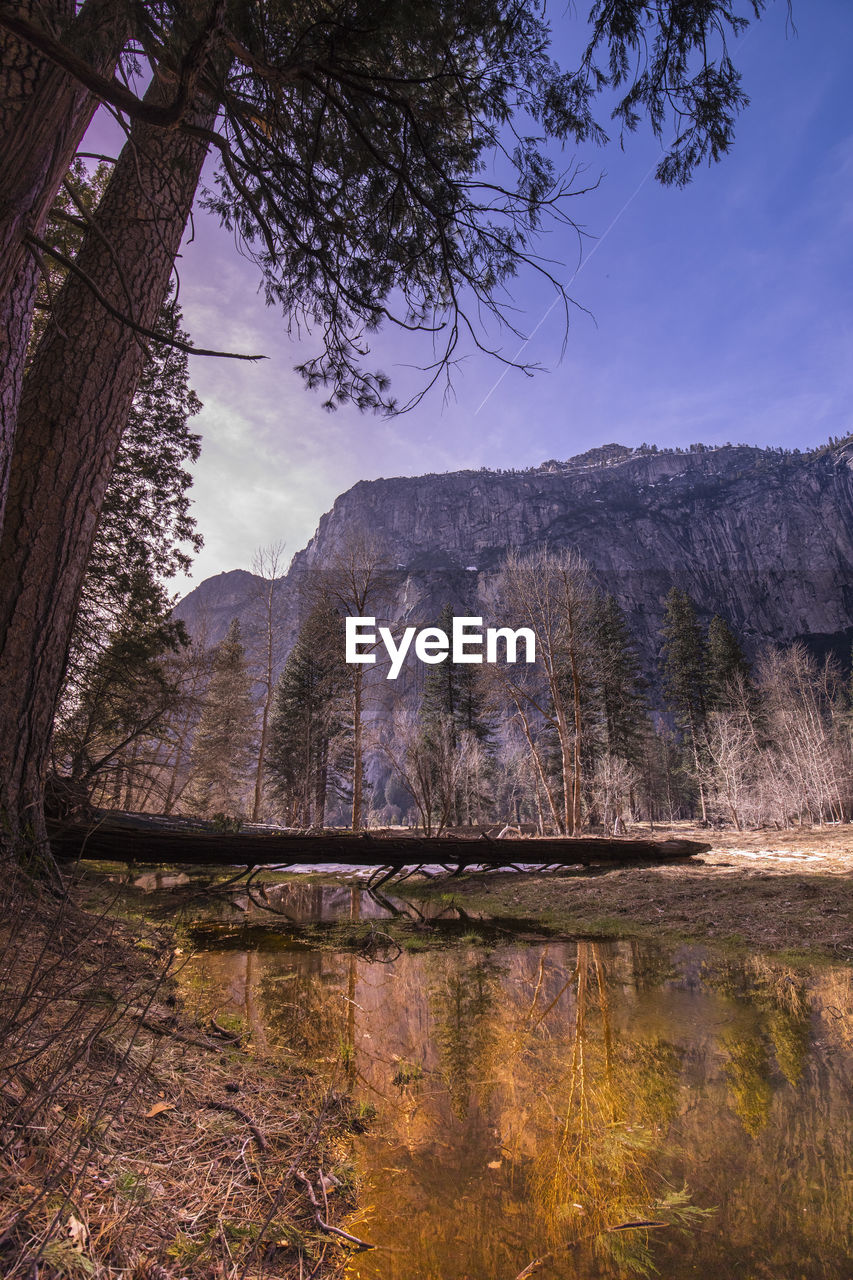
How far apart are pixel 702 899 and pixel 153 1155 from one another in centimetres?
588

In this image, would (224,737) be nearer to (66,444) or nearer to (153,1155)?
(66,444)

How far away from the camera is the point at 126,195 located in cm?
424

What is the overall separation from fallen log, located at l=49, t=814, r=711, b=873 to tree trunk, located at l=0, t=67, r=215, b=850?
1.27 meters

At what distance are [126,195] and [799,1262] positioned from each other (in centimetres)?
638

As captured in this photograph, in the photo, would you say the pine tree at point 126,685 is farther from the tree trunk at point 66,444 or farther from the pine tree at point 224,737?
the pine tree at point 224,737

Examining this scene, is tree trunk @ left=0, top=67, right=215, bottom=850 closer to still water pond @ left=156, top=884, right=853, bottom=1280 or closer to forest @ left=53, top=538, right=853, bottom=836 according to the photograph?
forest @ left=53, top=538, right=853, bottom=836

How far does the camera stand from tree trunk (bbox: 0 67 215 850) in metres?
3.58

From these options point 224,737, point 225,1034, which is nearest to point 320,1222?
point 225,1034

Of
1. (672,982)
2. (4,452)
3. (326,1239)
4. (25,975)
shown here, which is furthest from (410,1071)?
Answer: (4,452)

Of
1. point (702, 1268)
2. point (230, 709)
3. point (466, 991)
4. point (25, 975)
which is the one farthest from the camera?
point (230, 709)

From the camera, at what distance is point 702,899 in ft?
19.4

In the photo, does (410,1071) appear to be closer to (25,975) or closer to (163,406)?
(25,975)

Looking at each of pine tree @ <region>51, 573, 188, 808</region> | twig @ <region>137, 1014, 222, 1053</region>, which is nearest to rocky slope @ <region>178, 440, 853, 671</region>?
pine tree @ <region>51, 573, 188, 808</region>

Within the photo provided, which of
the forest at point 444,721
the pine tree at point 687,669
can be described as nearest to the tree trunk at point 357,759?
the forest at point 444,721
